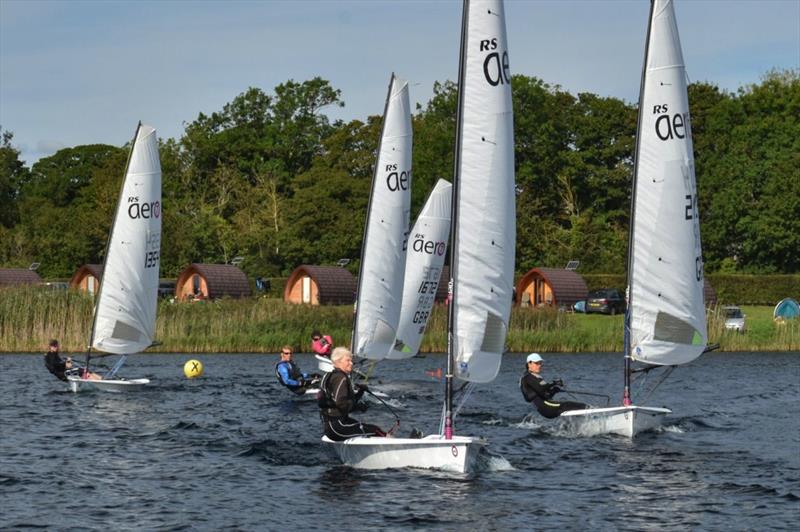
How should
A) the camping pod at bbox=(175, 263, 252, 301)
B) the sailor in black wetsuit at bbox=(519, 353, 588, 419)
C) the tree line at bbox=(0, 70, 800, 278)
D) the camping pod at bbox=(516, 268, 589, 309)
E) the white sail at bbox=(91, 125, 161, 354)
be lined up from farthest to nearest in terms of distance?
1. the tree line at bbox=(0, 70, 800, 278)
2. the camping pod at bbox=(175, 263, 252, 301)
3. the camping pod at bbox=(516, 268, 589, 309)
4. the white sail at bbox=(91, 125, 161, 354)
5. the sailor in black wetsuit at bbox=(519, 353, 588, 419)

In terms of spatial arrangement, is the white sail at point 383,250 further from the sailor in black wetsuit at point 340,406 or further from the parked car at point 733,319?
the parked car at point 733,319

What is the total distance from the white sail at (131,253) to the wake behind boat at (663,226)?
1580 centimetres

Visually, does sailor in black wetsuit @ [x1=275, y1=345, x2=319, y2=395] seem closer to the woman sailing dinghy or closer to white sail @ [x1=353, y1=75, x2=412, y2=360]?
white sail @ [x1=353, y1=75, x2=412, y2=360]

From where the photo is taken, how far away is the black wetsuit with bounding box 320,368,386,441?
2223 centimetres

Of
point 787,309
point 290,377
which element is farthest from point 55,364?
point 787,309

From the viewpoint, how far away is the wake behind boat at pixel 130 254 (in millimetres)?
38688

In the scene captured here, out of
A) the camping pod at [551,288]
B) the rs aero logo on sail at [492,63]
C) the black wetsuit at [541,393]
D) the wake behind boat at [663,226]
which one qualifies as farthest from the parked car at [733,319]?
the rs aero logo on sail at [492,63]

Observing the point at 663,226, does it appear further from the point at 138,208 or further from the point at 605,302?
the point at 605,302

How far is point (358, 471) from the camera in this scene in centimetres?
2283

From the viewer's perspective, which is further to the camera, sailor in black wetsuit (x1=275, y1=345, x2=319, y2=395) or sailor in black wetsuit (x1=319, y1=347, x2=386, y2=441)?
sailor in black wetsuit (x1=275, y1=345, x2=319, y2=395)

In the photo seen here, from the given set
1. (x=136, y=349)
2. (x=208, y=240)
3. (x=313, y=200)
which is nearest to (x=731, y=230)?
(x=313, y=200)

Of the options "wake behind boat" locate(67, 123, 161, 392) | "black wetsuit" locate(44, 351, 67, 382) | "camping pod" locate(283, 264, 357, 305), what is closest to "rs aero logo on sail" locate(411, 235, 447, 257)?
"wake behind boat" locate(67, 123, 161, 392)

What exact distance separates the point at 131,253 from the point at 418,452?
64.3 ft

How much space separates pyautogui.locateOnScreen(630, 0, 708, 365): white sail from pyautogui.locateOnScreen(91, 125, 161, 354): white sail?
1584 centimetres
